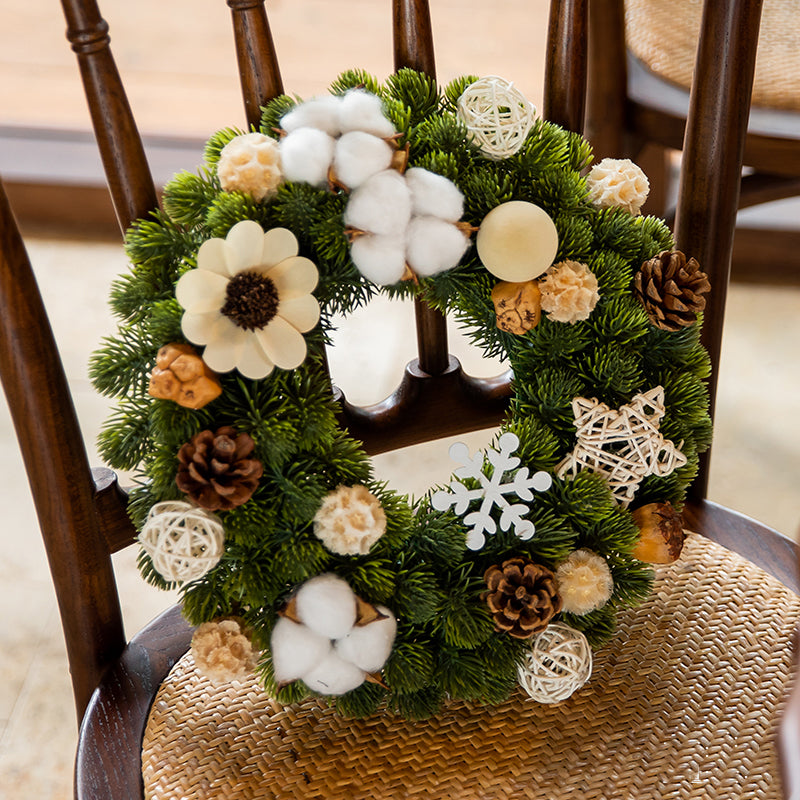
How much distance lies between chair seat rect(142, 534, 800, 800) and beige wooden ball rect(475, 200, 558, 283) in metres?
0.27

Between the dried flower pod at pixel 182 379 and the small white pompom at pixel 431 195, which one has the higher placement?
the small white pompom at pixel 431 195

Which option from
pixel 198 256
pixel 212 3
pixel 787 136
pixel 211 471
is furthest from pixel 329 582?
pixel 212 3

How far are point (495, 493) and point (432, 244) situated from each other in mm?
157

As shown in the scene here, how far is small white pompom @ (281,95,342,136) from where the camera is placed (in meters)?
0.59

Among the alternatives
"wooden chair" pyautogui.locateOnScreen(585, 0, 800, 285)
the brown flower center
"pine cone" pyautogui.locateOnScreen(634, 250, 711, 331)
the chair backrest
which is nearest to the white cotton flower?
the brown flower center

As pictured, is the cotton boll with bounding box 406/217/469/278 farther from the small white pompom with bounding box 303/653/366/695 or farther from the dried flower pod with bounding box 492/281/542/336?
the small white pompom with bounding box 303/653/366/695

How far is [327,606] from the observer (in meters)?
0.59

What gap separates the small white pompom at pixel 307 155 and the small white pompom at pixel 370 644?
0.26 meters

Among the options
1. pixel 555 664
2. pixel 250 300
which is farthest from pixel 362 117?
pixel 555 664

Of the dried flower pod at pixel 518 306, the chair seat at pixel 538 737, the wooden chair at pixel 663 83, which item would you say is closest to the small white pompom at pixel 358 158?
the dried flower pod at pixel 518 306

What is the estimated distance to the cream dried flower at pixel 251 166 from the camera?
58 cm

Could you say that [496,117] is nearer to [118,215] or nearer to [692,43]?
[118,215]

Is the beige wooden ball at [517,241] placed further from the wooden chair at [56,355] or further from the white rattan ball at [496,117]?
the wooden chair at [56,355]

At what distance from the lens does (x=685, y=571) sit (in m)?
0.74
